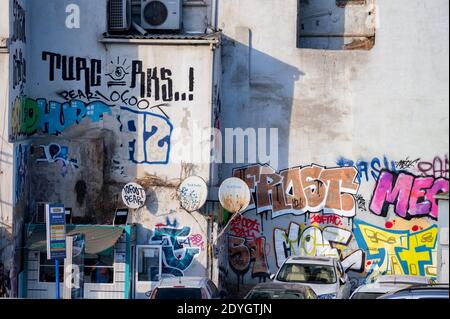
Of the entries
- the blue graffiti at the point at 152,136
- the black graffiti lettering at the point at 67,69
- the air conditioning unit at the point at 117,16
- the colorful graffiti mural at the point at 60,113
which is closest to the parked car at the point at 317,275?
the blue graffiti at the point at 152,136

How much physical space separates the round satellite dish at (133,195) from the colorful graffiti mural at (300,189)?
9.79ft

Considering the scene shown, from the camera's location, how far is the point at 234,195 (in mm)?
21828

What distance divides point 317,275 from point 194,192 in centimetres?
378

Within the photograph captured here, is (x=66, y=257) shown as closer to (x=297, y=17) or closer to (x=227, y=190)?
(x=227, y=190)

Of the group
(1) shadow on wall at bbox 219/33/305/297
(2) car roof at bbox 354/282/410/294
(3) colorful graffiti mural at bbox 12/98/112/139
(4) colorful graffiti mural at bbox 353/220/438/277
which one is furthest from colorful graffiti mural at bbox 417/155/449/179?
(3) colorful graffiti mural at bbox 12/98/112/139

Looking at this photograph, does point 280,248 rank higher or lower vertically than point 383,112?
lower

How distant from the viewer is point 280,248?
77.6ft

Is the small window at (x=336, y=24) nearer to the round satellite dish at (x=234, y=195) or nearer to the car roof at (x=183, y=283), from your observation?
the round satellite dish at (x=234, y=195)

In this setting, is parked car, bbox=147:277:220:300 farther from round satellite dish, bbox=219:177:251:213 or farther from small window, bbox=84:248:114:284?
round satellite dish, bbox=219:177:251:213

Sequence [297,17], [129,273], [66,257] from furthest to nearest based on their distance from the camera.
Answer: [297,17]
[129,273]
[66,257]

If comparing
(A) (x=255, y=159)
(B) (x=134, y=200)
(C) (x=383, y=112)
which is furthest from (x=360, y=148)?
(B) (x=134, y=200)

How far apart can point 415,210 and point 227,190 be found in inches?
210

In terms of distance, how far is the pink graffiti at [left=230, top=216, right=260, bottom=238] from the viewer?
77.6 ft

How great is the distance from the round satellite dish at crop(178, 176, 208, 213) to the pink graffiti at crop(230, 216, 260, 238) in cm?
220
